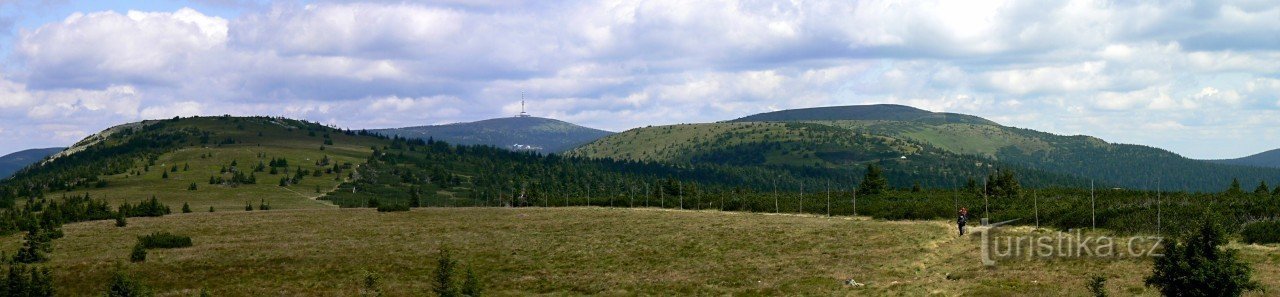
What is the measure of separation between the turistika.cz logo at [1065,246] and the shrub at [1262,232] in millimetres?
4465

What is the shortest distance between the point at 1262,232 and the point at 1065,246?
9821 millimetres

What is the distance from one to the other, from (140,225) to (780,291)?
74136mm

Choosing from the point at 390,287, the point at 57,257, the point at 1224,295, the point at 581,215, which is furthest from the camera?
the point at 581,215

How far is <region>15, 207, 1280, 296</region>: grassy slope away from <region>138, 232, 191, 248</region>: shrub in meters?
1.67

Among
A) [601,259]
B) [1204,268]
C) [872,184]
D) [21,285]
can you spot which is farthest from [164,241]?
[872,184]

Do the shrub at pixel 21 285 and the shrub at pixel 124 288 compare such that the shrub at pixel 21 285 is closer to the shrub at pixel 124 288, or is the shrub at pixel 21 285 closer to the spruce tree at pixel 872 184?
the shrub at pixel 124 288

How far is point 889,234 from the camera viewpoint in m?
70.1

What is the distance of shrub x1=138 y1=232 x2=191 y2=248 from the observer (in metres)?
77.0

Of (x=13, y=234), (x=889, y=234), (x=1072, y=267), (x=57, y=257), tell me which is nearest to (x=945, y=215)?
(x=889, y=234)

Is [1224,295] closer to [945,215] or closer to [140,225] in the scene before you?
[945,215]

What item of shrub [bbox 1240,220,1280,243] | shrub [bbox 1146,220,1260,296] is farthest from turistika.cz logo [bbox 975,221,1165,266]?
shrub [bbox 1146,220,1260,296]

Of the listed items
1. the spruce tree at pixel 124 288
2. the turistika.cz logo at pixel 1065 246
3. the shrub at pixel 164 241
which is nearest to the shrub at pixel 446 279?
the spruce tree at pixel 124 288

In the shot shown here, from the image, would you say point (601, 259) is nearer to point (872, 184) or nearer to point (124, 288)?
point (124, 288)

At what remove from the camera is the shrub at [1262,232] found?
50875 mm
